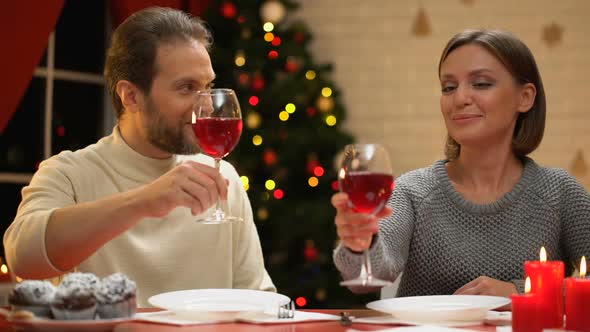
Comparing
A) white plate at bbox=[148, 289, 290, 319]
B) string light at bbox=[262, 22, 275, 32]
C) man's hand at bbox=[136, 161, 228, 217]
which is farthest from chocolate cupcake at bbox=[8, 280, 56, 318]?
string light at bbox=[262, 22, 275, 32]

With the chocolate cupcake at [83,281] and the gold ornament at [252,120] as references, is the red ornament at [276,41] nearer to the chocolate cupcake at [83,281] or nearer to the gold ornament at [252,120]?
the gold ornament at [252,120]

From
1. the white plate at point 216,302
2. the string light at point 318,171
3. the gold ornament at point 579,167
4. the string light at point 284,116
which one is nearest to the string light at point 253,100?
the string light at point 284,116

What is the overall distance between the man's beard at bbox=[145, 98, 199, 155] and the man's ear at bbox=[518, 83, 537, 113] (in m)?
0.95

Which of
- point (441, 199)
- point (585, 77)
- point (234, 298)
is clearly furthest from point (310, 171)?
point (234, 298)

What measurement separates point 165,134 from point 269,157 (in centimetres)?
231

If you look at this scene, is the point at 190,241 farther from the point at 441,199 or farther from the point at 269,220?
the point at 269,220

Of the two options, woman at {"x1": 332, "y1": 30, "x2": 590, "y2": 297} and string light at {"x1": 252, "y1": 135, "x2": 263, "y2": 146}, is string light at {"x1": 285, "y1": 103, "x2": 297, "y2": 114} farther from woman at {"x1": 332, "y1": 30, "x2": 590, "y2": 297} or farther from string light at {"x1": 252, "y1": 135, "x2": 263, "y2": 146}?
woman at {"x1": 332, "y1": 30, "x2": 590, "y2": 297}

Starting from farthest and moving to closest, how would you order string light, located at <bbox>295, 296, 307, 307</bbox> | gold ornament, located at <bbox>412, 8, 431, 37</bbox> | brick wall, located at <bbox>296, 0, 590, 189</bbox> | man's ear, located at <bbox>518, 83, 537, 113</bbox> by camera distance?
gold ornament, located at <bbox>412, 8, 431, 37</bbox>, brick wall, located at <bbox>296, 0, 590, 189</bbox>, string light, located at <bbox>295, 296, 307, 307</bbox>, man's ear, located at <bbox>518, 83, 537, 113</bbox>

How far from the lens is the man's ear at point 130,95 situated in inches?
98.0

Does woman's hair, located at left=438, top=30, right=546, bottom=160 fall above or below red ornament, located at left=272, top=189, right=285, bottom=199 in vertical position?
above

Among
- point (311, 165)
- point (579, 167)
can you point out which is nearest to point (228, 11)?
point (311, 165)

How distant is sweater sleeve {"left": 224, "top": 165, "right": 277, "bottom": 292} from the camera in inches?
98.5

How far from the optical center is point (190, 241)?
2.41 metres

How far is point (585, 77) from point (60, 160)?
357cm
